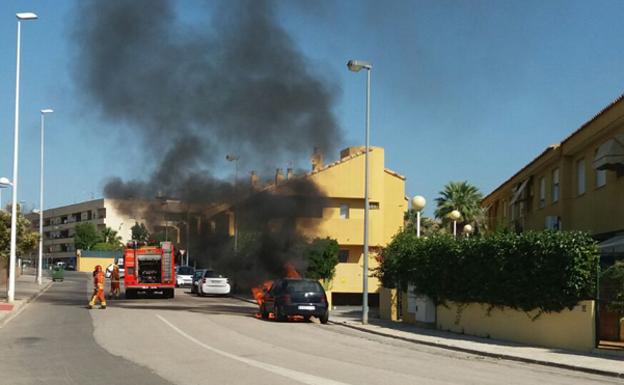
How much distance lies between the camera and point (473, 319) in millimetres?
21078

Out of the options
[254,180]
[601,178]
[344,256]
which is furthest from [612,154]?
[344,256]

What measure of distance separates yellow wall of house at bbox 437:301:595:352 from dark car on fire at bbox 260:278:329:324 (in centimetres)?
482

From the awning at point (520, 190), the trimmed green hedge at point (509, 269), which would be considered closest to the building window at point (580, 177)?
the trimmed green hedge at point (509, 269)

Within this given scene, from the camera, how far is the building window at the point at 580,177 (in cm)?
2652

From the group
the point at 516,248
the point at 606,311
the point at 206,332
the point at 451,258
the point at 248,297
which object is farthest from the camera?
the point at 248,297

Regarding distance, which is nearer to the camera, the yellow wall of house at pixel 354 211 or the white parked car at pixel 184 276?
the yellow wall of house at pixel 354 211

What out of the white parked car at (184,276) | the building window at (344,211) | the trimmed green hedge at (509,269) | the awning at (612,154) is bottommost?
the white parked car at (184,276)

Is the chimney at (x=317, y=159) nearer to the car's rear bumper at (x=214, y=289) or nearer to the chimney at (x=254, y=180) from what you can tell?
the chimney at (x=254, y=180)

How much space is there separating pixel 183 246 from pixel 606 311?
31678 mm

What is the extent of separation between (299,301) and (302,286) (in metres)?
0.58

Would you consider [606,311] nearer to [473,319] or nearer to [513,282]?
[513,282]

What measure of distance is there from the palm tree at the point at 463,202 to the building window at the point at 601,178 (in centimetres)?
2962

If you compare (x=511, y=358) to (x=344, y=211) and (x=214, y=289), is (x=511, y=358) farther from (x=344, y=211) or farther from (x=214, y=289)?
(x=344, y=211)

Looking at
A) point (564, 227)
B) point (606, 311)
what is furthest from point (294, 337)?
point (564, 227)
